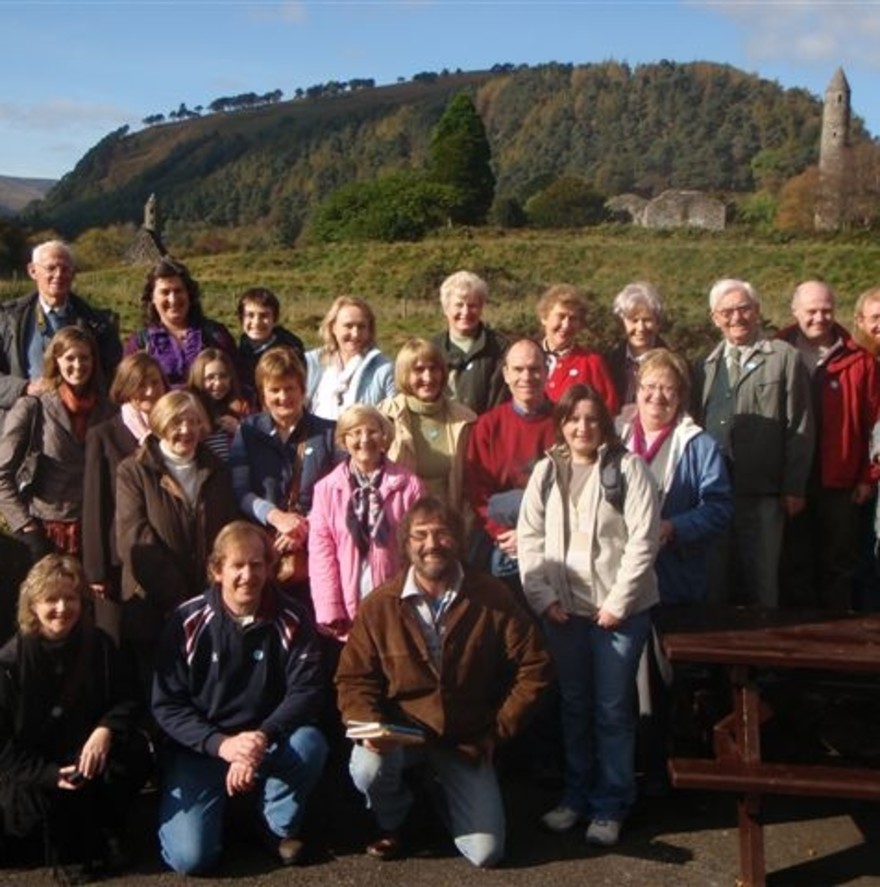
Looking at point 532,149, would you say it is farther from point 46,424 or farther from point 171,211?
point 46,424

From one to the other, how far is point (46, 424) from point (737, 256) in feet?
129

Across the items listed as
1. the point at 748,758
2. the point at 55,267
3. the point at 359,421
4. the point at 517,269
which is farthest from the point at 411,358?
the point at 517,269

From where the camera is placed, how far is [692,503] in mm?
5062

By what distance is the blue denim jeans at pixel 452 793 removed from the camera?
15.0 ft

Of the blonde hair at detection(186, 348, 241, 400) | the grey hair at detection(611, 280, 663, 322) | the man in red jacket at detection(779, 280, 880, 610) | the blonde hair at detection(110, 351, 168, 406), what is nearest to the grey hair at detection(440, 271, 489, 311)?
the grey hair at detection(611, 280, 663, 322)

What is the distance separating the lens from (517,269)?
131ft

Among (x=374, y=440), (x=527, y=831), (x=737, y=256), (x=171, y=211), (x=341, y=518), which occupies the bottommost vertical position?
(x=527, y=831)

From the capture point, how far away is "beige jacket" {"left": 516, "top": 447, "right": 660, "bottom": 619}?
4703mm

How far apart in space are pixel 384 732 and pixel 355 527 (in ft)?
2.81

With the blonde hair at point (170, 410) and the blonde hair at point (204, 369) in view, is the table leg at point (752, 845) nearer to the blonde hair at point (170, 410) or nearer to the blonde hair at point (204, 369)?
the blonde hair at point (170, 410)

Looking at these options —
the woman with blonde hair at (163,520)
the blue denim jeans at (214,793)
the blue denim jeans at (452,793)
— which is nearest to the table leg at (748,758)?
the blue denim jeans at (452,793)

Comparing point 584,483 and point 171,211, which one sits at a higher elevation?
point 171,211

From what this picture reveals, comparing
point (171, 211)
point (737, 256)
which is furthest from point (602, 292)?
point (171, 211)

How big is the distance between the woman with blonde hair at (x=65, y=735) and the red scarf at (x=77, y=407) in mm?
971
